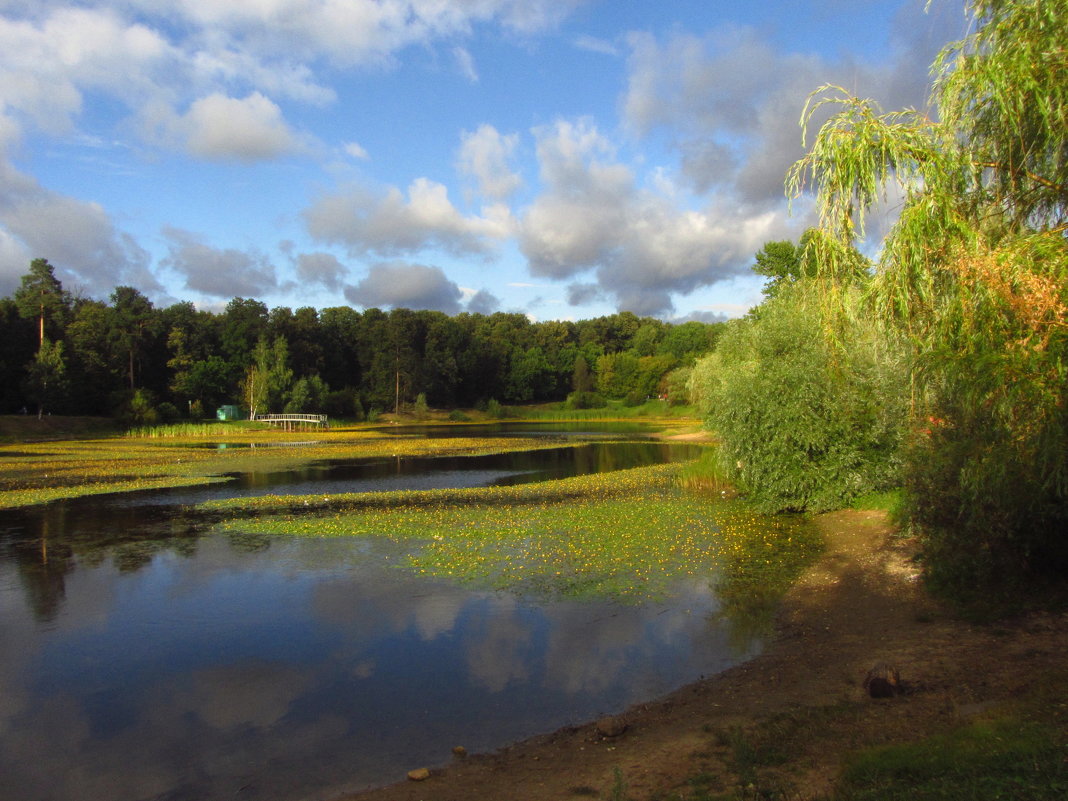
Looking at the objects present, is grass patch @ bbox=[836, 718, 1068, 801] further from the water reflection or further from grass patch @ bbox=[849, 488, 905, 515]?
grass patch @ bbox=[849, 488, 905, 515]

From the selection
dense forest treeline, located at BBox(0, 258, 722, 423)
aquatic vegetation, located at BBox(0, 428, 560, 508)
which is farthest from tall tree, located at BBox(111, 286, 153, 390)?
aquatic vegetation, located at BBox(0, 428, 560, 508)

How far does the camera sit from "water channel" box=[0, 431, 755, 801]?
27.4 feet

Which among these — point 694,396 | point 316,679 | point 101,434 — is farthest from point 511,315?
point 316,679

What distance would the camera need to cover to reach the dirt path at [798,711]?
23.2 ft

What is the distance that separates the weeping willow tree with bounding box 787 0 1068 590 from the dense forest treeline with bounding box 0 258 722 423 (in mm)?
76992

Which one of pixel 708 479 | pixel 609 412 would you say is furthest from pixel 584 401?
pixel 708 479

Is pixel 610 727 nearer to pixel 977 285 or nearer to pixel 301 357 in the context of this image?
pixel 977 285

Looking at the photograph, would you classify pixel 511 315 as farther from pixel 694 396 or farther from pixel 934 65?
pixel 934 65

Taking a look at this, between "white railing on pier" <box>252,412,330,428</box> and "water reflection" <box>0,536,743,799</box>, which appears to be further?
"white railing on pier" <box>252,412,330,428</box>

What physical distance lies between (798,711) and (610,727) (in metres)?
2.19

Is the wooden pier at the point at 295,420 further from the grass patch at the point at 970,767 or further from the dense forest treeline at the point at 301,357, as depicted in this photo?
the grass patch at the point at 970,767

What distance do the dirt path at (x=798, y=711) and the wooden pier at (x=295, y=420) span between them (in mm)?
82296

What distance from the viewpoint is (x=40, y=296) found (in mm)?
76500

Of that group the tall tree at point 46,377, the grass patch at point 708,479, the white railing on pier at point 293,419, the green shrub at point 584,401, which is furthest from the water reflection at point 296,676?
the green shrub at point 584,401
